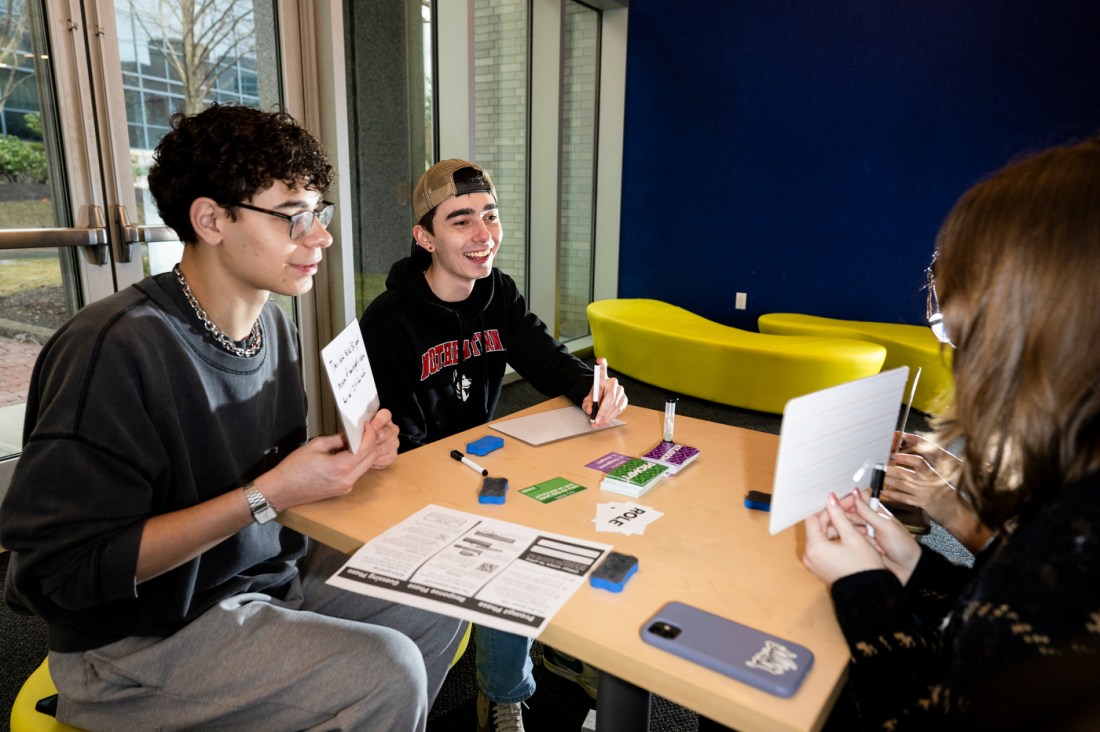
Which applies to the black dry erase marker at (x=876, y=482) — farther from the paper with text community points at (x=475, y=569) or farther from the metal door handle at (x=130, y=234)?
the metal door handle at (x=130, y=234)

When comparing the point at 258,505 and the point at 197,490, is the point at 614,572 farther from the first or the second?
the point at 197,490

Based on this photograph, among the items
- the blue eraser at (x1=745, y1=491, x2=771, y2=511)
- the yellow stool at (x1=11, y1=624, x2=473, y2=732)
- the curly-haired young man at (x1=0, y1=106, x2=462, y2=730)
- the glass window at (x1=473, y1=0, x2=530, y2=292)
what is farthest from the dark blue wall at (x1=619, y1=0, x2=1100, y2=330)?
the yellow stool at (x1=11, y1=624, x2=473, y2=732)

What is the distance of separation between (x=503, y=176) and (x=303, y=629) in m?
4.15

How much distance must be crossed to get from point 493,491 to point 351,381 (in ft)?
1.00

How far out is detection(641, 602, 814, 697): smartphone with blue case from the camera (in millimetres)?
724

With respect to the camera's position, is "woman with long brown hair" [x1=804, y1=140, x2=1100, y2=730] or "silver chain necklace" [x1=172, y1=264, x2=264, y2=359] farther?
"silver chain necklace" [x1=172, y1=264, x2=264, y2=359]

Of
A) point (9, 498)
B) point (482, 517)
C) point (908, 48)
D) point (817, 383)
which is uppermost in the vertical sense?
point (908, 48)

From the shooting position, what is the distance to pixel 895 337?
4.29 m

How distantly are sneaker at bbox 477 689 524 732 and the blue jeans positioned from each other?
2 centimetres

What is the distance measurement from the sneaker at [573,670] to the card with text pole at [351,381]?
34.6 inches

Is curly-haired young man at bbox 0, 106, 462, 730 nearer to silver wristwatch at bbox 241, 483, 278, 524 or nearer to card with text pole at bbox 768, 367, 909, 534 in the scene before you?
silver wristwatch at bbox 241, 483, 278, 524

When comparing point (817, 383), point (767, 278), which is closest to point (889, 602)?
point (817, 383)

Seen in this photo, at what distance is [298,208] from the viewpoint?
4.05 feet

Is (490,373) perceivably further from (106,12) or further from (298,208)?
(106,12)
